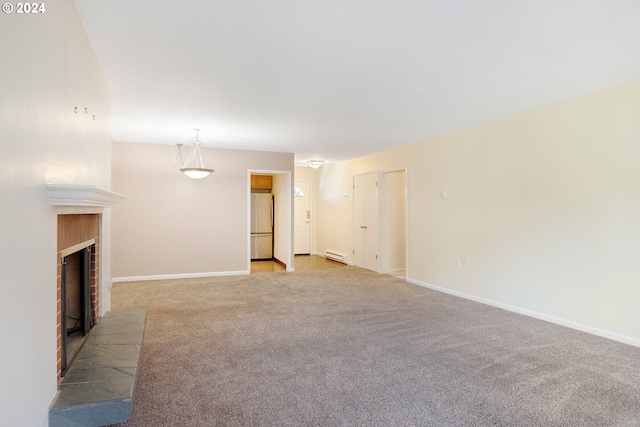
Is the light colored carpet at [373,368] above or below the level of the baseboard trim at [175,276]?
below

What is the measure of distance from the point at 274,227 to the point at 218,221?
2.19 metres

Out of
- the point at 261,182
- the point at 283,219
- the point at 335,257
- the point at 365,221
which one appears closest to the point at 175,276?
the point at 283,219

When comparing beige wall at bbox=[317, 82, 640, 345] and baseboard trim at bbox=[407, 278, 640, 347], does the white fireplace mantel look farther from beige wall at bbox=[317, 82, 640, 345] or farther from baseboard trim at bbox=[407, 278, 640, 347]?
baseboard trim at bbox=[407, 278, 640, 347]

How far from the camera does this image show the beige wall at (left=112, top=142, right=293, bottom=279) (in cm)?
601

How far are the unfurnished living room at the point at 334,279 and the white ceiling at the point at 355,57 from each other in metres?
0.02

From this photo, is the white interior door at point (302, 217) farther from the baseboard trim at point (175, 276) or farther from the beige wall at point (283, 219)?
the baseboard trim at point (175, 276)

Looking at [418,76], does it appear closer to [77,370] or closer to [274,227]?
[77,370]

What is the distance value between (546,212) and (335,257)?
17.1 feet

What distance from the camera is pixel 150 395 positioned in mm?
2289

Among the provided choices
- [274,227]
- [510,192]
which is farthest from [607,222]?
[274,227]

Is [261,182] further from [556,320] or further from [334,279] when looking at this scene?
[556,320]

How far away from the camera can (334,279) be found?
622 cm

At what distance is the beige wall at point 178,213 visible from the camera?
601 centimetres

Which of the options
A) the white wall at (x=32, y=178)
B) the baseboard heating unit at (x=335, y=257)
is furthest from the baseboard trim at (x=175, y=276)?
the white wall at (x=32, y=178)
